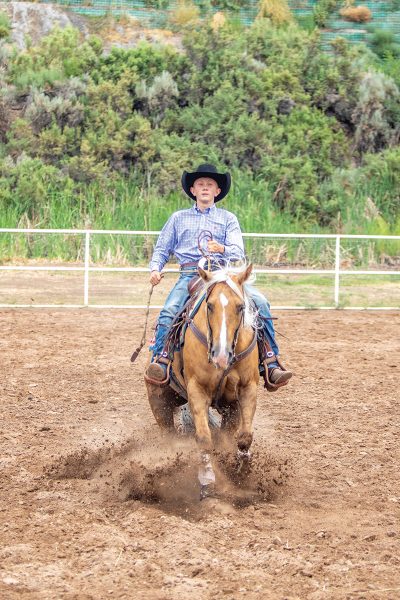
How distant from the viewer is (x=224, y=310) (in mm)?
5266

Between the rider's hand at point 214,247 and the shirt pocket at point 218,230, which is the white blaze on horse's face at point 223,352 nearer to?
the rider's hand at point 214,247

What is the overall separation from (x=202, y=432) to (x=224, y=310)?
2.64ft

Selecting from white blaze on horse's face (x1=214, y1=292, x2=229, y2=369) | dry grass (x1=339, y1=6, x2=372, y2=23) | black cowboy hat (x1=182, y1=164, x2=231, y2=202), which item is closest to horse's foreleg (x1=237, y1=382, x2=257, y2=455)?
white blaze on horse's face (x1=214, y1=292, x2=229, y2=369)

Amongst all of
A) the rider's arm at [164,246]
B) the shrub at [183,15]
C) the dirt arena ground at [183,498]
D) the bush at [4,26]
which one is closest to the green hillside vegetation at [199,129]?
the bush at [4,26]

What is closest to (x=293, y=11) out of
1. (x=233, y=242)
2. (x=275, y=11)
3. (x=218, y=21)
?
(x=275, y=11)

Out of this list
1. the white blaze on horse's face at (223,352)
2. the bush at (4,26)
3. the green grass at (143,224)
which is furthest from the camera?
the bush at (4,26)

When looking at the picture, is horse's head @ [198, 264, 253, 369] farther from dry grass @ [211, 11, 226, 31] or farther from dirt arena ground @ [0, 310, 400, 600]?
dry grass @ [211, 11, 226, 31]

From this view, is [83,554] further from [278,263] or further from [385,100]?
[385,100]

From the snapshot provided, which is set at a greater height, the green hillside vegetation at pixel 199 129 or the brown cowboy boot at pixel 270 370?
the green hillside vegetation at pixel 199 129

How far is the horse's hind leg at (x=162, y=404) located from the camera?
6.38 m

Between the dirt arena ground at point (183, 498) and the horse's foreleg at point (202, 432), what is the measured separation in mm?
132

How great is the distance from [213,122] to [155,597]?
Result: 883 inches

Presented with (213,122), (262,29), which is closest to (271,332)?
(213,122)

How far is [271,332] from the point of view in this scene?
243 inches
